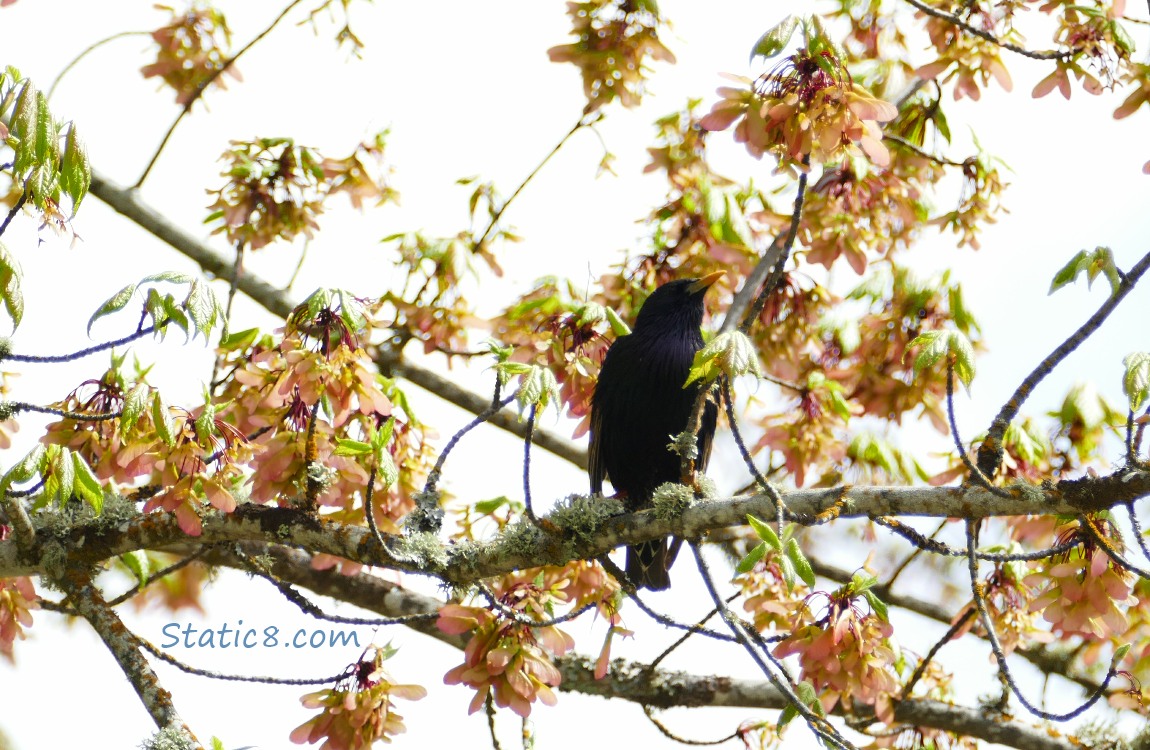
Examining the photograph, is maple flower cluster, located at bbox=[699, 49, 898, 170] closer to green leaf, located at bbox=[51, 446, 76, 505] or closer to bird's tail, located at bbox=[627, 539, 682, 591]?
green leaf, located at bbox=[51, 446, 76, 505]

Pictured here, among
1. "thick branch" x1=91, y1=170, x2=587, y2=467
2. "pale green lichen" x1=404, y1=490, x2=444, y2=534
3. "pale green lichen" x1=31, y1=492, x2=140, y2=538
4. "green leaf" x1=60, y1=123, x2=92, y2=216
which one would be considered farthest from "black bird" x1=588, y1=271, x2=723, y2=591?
"green leaf" x1=60, y1=123, x2=92, y2=216

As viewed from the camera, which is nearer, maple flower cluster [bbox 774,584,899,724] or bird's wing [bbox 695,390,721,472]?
maple flower cluster [bbox 774,584,899,724]

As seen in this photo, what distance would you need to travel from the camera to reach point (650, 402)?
12.8 feet

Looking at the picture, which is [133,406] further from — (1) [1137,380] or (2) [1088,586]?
(2) [1088,586]

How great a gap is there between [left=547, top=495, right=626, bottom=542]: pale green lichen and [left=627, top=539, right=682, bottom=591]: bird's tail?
3.11 feet

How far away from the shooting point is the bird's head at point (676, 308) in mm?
3953

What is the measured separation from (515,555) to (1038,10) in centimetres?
250

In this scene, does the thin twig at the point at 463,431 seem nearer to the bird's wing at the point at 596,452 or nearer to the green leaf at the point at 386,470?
the green leaf at the point at 386,470

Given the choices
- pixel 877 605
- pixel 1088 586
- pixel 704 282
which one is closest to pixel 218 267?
pixel 704 282

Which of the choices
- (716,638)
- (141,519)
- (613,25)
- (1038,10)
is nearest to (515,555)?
(716,638)

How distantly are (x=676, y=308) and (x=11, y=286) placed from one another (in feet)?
8.11

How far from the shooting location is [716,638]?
262 cm

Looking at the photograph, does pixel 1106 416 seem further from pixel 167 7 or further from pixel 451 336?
pixel 167 7

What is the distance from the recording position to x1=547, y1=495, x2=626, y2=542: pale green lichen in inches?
111
